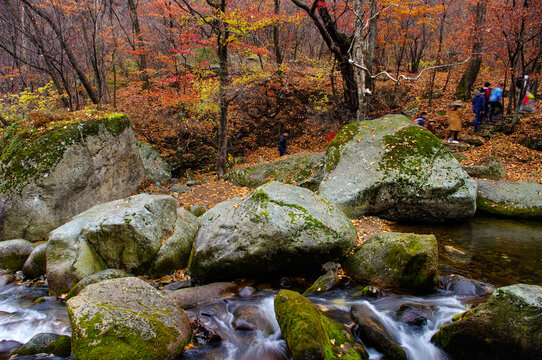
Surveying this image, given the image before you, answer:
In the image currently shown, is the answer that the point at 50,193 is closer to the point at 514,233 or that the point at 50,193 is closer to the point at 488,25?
the point at 514,233

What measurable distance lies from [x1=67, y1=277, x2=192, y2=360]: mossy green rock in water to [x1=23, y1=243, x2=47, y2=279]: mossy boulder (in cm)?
347

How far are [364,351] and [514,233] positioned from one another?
6142 millimetres

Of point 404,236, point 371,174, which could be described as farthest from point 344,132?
point 404,236

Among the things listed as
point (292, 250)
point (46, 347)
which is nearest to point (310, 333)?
point (292, 250)

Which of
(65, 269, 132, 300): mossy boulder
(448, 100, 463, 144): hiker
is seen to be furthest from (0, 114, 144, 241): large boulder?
(448, 100, 463, 144): hiker

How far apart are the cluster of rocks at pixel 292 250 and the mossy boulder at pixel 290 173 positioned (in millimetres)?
207

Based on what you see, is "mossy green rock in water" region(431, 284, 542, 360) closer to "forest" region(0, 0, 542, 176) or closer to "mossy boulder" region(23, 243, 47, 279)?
"mossy boulder" region(23, 243, 47, 279)

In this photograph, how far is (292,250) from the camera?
543 centimetres

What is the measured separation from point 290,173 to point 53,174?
7.05 meters

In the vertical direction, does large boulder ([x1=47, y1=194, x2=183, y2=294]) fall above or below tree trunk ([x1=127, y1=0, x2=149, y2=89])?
below

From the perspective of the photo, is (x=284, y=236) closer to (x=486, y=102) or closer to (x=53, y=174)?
(x=53, y=174)

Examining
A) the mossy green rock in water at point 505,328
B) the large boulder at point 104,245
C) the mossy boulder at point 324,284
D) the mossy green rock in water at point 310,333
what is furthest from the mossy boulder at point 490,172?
→ the large boulder at point 104,245

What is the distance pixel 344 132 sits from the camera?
32.4 ft

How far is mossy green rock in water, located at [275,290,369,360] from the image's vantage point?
3.47 metres
